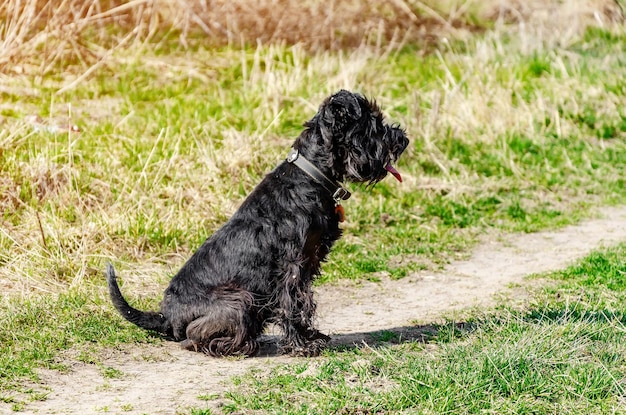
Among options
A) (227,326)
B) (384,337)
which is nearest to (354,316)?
(384,337)

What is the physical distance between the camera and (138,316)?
17.6 ft

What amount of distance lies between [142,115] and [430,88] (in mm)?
3909

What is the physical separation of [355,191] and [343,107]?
376 centimetres

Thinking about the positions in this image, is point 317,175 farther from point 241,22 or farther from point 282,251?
point 241,22

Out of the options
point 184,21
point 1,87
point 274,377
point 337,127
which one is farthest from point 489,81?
point 274,377

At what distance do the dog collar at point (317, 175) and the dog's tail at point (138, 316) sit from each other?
124 cm

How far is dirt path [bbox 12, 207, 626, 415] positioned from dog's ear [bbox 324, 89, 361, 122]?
142 cm

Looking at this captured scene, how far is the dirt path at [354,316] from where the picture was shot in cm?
460

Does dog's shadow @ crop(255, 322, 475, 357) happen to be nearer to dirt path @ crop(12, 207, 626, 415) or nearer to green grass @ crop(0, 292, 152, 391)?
dirt path @ crop(12, 207, 626, 415)

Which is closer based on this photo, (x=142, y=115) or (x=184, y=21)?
(x=142, y=115)

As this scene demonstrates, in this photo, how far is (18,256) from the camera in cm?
665

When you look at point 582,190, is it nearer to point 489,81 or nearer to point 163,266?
point 489,81

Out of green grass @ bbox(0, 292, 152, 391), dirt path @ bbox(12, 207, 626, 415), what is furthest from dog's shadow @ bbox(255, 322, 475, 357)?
green grass @ bbox(0, 292, 152, 391)

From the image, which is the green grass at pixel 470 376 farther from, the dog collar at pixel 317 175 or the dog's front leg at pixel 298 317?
the dog collar at pixel 317 175
